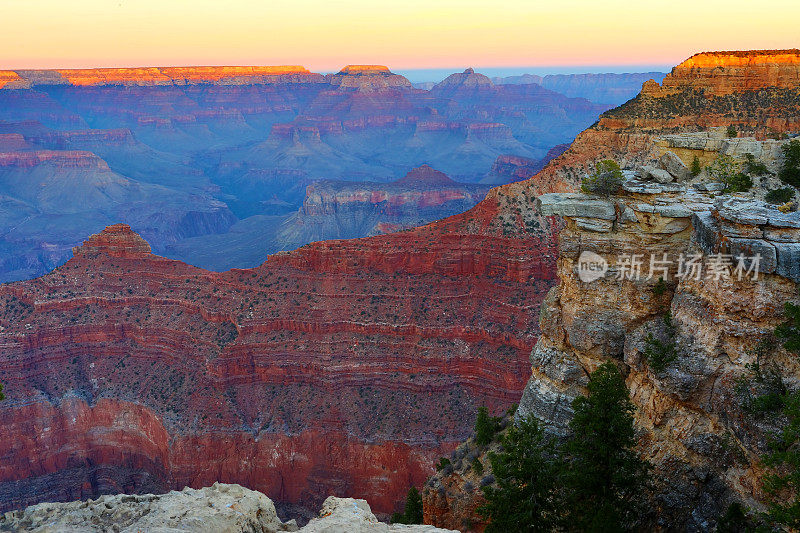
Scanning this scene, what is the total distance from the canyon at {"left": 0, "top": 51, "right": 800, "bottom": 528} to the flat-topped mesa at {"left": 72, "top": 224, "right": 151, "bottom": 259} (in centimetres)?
18

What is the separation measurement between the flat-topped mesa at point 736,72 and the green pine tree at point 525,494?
193 feet

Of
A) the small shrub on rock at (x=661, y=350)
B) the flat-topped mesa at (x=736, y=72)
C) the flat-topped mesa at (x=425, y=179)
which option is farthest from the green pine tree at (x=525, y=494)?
the flat-topped mesa at (x=425, y=179)

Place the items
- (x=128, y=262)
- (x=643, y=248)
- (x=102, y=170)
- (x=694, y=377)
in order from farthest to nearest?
(x=102, y=170)
(x=128, y=262)
(x=643, y=248)
(x=694, y=377)

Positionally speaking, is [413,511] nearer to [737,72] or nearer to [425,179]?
[737,72]

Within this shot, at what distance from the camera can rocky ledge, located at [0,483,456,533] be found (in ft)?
56.2

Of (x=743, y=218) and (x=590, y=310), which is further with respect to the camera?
(x=590, y=310)

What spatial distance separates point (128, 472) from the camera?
50.9m

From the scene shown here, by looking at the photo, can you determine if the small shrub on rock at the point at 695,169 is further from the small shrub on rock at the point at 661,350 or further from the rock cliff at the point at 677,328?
the small shrub on rock at the point at 661,350

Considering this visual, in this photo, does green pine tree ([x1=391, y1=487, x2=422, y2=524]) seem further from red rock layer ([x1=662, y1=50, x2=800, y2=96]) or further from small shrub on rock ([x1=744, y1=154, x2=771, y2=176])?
red rock layer ([x1=662, y1=50, x2=800, y2=96])

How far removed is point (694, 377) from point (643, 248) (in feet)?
16.4

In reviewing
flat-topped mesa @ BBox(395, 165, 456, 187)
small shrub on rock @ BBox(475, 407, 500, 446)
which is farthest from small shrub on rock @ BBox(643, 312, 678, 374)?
flat-topped mesa @ BBox(395, 165, 456, 187)

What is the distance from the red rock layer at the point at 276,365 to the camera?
155 feet

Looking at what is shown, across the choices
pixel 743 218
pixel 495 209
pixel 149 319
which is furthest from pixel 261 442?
pixel 743 218

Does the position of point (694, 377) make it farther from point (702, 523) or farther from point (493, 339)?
point (493, 339)
